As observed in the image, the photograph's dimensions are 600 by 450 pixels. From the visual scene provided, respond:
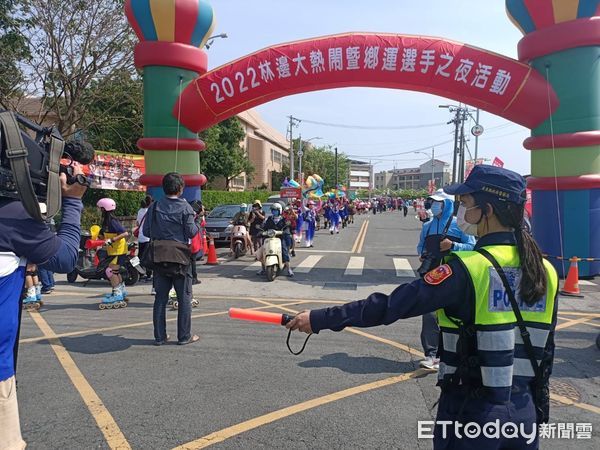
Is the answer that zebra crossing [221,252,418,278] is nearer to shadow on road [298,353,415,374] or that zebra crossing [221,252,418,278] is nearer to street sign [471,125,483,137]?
shadow on road [298,353,415,374]

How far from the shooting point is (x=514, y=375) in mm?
1835

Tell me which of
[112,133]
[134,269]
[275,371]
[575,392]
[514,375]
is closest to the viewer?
[514,375]

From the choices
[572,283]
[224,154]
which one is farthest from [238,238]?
[224,154]

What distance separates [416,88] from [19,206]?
30.9 ft

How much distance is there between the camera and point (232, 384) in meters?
4.21

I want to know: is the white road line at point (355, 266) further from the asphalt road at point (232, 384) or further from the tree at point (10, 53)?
the tree at point (10, 53)

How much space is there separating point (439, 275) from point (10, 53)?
59.0ft

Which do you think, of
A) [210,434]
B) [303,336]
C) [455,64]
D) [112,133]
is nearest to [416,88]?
[455,64]

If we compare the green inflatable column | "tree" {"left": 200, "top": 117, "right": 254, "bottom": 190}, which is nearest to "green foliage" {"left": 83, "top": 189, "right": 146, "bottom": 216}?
"tree" {"left": 200, "top": 117, "right": 254, "bottom": 190}

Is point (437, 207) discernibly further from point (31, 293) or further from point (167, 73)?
point (167, 73)

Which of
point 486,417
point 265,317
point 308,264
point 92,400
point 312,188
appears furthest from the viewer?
point 312,188

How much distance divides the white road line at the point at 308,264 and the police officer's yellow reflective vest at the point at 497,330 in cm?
948

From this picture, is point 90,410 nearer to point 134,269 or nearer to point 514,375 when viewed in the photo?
point 514,375

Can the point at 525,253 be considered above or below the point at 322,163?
below
